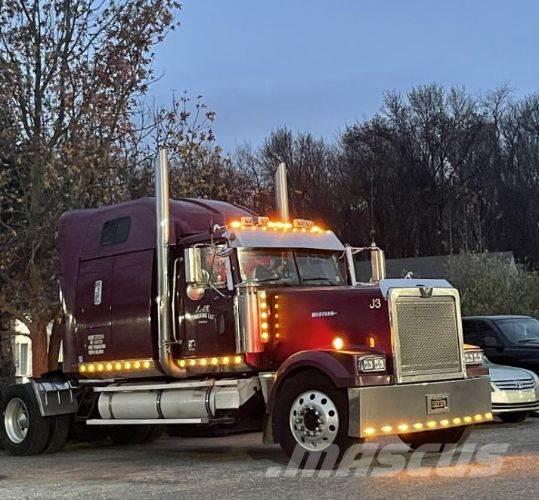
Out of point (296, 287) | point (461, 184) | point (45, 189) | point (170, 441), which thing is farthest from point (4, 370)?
point (461, 184)

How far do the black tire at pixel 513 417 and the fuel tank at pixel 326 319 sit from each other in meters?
5.05

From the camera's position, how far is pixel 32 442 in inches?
486

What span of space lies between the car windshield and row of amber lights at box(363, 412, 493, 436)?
6.27 metres

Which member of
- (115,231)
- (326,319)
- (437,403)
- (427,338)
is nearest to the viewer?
(437,403)

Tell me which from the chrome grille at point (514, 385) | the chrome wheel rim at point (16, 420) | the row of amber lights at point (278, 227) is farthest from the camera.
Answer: the chrome grille at point (514, 385)

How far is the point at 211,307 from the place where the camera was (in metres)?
10.7

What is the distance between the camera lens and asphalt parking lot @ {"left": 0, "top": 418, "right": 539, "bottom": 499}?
7.91m

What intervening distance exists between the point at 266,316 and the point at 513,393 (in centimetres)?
535

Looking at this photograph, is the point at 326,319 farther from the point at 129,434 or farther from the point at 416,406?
the point at 129,434

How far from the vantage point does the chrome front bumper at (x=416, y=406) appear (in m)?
8.93

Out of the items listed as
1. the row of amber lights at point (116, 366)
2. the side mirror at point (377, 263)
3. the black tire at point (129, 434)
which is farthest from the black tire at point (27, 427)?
the side mirror at point (377, 263)

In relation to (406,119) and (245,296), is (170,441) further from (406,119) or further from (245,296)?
(406,119)
